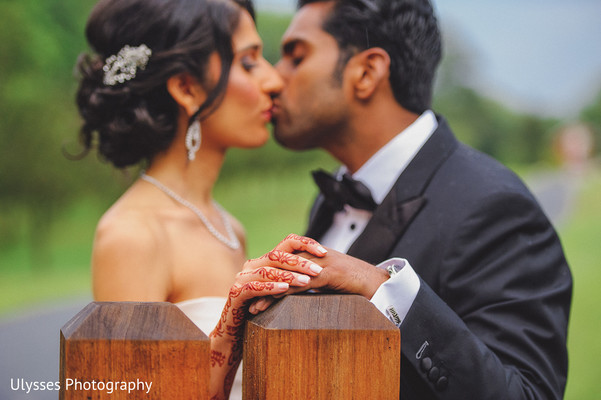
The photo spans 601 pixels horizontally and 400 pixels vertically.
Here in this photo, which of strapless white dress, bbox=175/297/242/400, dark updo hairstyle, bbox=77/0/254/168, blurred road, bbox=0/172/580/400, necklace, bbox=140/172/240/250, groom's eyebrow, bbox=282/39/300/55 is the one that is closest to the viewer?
strapless white dress, bbox=175/297/242/400

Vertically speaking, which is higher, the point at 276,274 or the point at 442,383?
the point at 276,274

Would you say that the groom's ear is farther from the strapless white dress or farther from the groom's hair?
the strapless white dress

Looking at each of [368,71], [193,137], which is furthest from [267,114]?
[368,71]

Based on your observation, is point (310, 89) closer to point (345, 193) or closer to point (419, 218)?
point (345, 193)

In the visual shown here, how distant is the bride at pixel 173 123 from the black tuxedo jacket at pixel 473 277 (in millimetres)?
810

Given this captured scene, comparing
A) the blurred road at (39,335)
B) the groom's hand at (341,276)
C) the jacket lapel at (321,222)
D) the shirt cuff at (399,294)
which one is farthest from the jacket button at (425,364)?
the blurred road at (39,335)

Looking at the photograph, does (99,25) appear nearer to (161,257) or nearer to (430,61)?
(161,257)

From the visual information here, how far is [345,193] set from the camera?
2637 millimetres

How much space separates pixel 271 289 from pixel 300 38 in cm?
200

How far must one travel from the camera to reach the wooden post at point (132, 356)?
3.49ft

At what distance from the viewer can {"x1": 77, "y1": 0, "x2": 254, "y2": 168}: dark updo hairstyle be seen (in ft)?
8.79

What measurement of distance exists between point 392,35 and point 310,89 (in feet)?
1.44

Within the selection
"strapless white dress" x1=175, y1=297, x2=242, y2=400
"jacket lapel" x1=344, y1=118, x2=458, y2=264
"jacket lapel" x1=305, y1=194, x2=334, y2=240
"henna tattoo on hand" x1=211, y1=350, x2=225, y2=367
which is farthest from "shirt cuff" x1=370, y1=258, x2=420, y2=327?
"jacket lapel" x1=305, y1=194, x2=334, y2=240

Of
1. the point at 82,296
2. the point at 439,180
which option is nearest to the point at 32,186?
the point at 82,296
